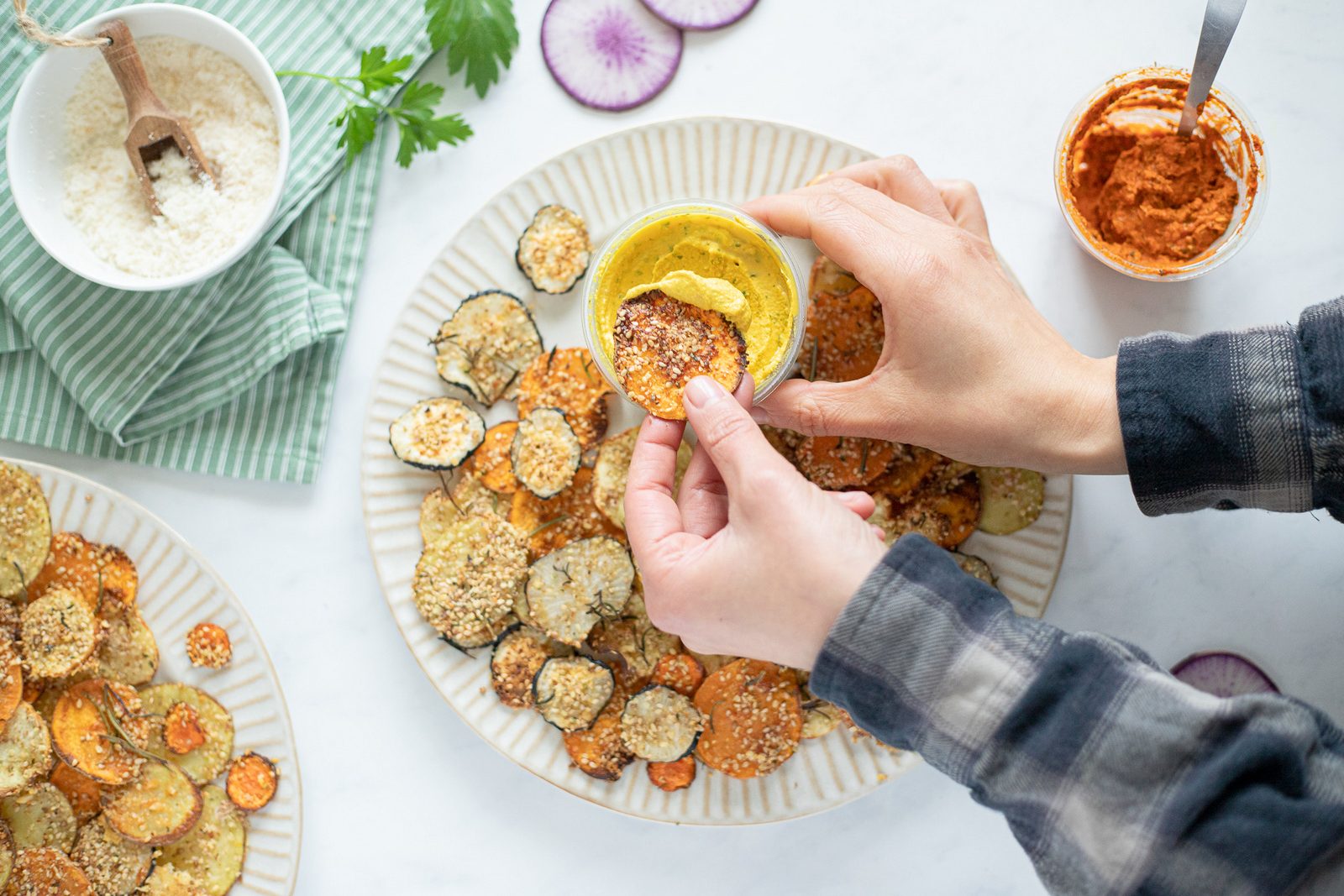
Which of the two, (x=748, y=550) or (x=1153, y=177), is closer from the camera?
(x=748, y=550)

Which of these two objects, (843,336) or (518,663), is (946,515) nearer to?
(843,336)

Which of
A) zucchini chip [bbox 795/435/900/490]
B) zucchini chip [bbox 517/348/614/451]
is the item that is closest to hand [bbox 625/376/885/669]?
zucchini chip [bbox 795/435/900/490]

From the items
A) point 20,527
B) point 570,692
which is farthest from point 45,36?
point 570,692

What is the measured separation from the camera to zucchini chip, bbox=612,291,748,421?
1844 millimetres

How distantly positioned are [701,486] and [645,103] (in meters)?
0.95

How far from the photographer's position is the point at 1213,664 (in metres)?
2.17

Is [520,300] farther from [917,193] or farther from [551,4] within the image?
[917,193]

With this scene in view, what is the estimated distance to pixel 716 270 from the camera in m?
1.96

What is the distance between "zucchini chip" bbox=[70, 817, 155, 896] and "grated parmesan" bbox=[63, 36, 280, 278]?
124 cm

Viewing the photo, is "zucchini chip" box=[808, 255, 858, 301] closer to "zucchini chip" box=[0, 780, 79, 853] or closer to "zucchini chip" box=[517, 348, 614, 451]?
"zucchini chip" box=[517, 348, 614, 451]

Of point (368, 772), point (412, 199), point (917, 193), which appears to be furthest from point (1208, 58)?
point (368, 772)

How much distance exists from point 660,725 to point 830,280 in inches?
40.3

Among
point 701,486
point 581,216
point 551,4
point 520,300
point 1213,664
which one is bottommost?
point 1213,664

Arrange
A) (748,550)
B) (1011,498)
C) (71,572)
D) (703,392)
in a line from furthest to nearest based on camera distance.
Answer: (71,572) → (1011,498) → (703,392) → (748,550)
